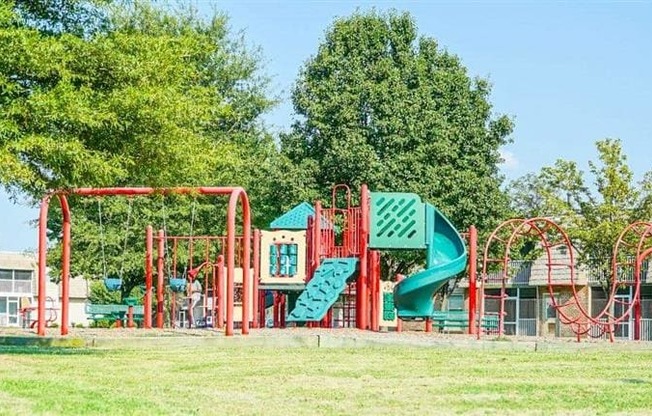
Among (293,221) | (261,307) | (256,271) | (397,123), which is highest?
(397,123)

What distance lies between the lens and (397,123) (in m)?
44.3

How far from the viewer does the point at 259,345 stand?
21000 millimetres

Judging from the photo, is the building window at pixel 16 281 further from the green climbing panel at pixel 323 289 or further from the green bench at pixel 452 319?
the green climbing panel at pixel 323 289

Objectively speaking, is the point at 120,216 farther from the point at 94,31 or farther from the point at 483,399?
the point at 483,399

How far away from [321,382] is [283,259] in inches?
669

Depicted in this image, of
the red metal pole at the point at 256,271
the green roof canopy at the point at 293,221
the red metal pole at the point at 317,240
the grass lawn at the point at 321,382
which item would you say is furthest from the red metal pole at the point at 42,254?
the green roof canopy at the point at 293,221

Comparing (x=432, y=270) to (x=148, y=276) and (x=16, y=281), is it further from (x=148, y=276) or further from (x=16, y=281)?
(x=16, y=281)

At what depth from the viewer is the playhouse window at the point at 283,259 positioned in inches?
1169

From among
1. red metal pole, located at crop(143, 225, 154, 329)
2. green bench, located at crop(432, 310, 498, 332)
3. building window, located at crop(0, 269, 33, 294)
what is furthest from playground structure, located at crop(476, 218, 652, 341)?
building window, located at crop(0, 269, 33, 294)

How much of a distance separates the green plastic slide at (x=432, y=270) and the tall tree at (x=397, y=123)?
15.1m

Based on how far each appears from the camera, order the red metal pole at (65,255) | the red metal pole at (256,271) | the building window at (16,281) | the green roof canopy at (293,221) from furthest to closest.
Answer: the building window at (16,281) < the green roof canopy at (293,221) < the red metal pole at (256,271) < the red metal pole at (65,255)

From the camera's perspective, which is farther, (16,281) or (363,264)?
(16,281)

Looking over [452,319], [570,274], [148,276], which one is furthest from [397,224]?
[570,274]

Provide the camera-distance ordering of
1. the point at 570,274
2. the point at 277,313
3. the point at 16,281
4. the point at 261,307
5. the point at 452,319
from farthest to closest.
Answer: the point at 16,281 → the point at 277,313 → the point at 261,307 → the point at 570,274 → the point at 452,319
